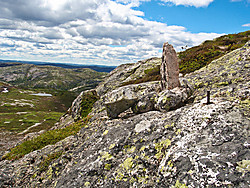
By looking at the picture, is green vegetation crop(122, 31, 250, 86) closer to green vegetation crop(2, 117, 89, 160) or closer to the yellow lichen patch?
green vegetation crop(2, 117, 89, 160)

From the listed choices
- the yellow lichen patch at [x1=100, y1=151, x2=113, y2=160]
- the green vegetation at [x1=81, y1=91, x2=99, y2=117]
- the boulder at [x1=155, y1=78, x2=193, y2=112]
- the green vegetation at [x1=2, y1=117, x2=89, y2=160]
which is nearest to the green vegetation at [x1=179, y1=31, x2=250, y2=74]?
the green vegetation at [x1=81, y1=91, x2=99, y2=117]

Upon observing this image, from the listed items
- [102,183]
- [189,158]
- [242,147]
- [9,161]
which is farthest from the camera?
[9,161]

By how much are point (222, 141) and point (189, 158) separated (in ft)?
5.89

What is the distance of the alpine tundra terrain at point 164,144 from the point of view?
256 inches

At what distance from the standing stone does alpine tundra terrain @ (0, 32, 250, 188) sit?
290 mm

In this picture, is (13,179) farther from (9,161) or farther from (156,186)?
(156,186)

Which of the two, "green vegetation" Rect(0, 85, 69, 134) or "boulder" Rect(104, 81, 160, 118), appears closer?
"boulder" Rect(104, 81, 160, 118)

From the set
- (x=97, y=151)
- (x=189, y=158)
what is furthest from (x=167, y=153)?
(x=97, y=151)

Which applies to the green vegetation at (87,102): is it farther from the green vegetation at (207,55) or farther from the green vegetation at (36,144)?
the green vegetation at (207,55)

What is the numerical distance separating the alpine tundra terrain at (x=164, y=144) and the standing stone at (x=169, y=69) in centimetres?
29

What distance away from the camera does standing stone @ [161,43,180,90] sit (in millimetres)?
13477

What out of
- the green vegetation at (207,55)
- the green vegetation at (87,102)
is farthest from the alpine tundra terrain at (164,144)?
the green vegetation at (207,55)

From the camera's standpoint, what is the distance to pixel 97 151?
11.5m

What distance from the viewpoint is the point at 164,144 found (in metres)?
8.82
